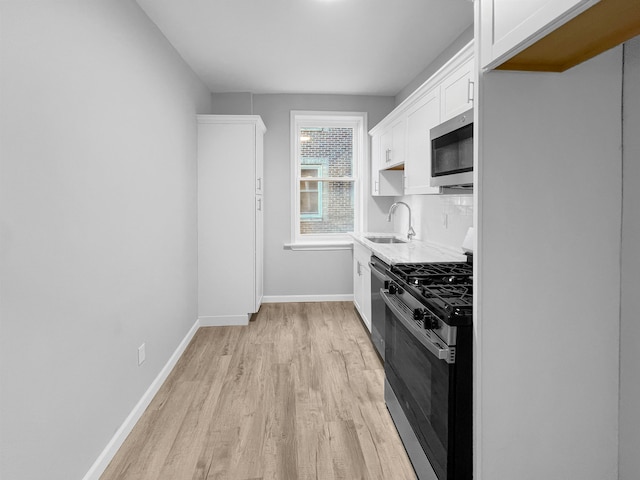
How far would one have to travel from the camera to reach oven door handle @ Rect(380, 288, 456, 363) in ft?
4.92

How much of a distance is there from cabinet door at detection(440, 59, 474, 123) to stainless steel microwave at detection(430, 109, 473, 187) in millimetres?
80

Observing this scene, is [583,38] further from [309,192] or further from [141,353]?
[309,192]

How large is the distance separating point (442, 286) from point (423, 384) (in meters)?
0.46

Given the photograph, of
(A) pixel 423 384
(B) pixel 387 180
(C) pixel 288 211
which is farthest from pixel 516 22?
(C) pixel 288 211

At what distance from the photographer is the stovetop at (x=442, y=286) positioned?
1.53m

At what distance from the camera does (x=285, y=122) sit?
5082 millimetres

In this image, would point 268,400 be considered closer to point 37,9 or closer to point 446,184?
point 446,184

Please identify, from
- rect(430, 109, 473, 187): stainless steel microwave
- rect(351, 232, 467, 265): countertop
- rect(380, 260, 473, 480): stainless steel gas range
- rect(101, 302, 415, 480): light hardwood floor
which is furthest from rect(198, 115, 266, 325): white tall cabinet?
rect(380, 260, 473, 480): stainless steel gas range

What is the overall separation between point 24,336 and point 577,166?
202 cm

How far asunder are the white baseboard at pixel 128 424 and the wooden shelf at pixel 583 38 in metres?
2.40

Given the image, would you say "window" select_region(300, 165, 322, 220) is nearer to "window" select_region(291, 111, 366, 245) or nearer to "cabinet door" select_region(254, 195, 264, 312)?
"window" select_region(291, 111, 366, 245)

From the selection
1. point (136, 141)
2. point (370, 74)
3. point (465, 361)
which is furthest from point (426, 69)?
point (465, 361)

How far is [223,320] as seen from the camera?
434 centimetres

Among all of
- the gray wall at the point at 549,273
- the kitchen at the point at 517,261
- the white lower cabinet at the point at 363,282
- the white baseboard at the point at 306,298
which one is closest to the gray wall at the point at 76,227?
the kitchen at the point at 517,261
